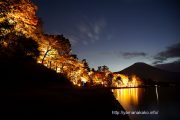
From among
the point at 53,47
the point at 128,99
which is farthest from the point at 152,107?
the point at 53,47

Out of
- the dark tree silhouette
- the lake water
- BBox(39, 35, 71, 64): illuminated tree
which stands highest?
BBox(39, 35, 71, 64): illuminated tree

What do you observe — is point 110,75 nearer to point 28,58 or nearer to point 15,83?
point 28,58

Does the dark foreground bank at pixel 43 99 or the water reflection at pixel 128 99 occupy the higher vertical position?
the dark foreground bank at pixel 43 99

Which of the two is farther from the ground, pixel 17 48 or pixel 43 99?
pixel 17 48

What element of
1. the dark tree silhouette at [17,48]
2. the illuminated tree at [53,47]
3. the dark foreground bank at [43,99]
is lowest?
the dark foreground bank at [43,99]

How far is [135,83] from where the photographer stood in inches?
4712

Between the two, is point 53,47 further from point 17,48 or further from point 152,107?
point 152,107

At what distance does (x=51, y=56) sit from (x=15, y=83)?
1845cm

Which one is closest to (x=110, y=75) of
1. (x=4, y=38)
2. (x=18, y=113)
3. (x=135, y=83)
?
(x=135, y=83)

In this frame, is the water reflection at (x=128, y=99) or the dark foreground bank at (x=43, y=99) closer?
the dark foreground bank at (x=43, y=99)

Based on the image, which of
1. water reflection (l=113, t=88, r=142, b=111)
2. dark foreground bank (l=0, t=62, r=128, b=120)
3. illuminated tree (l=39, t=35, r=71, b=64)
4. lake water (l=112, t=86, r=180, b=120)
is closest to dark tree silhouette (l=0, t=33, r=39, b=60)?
dark foreground bank (l=0, t=62, r=128, b=120)

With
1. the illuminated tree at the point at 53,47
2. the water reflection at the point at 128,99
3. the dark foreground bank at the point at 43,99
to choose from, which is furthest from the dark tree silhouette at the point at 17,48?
the water reflection at the point at 128,99

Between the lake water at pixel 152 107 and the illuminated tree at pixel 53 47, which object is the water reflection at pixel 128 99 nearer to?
the lake water at pixel 152 107

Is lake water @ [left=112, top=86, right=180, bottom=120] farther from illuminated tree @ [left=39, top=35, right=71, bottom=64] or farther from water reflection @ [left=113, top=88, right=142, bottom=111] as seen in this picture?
illuminated tree @ [left=39, top=35, right=71, bottom=64]
